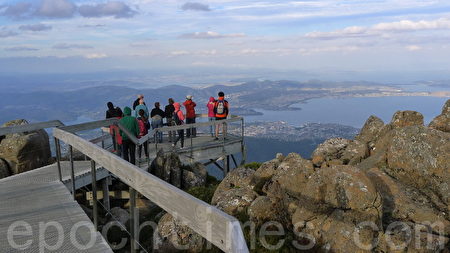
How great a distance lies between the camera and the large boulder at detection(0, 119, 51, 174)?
1275cm

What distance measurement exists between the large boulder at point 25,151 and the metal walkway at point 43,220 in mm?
4518

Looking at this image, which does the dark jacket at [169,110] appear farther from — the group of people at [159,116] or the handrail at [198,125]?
the handrail at [198,125]

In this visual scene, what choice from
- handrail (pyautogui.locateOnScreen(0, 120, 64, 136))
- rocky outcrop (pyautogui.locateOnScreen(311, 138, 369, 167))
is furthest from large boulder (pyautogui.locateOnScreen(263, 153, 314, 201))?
handrail (pyautogui.locateOnScreen(0, 120, 64, 136))

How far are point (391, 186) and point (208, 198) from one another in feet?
17.2

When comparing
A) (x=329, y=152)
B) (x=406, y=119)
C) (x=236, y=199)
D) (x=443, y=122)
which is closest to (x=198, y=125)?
(x=329, y=152)

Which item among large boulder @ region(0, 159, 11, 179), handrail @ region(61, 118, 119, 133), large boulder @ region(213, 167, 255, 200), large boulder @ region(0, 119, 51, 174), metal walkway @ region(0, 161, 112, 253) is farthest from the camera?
large boulder @ region(0, 119, 51, 174)

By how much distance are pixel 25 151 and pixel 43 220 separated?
849 centimetres

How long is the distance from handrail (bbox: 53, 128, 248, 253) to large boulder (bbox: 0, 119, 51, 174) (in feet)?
36.1

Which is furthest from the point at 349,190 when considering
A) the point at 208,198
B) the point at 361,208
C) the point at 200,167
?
the point at 200,167

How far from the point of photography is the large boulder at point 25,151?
41.8 feet

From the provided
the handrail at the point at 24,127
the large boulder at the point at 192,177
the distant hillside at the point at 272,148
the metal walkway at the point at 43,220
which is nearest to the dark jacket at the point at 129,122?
the handrail at the point at 24,127

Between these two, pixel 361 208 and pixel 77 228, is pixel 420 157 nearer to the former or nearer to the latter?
pixel 361 208

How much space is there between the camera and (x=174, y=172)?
43.3 feet

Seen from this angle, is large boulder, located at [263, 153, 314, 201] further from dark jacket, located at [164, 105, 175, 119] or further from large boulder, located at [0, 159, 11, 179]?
dark jacket, located at [164, 105, 175, 119]
